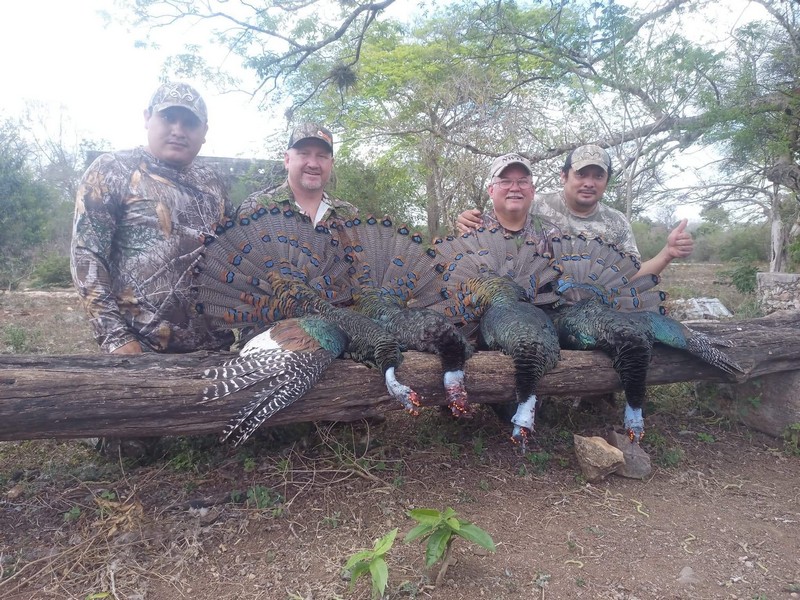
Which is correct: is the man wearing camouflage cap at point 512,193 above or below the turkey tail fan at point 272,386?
above

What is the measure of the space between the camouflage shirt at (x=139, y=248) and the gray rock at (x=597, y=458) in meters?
2.80

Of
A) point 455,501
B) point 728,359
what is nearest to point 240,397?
point 455,501

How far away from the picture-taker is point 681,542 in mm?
2830

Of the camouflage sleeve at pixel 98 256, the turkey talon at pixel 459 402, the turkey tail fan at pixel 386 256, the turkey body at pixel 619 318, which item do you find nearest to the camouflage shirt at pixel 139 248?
the camouflage sleeve at pixel 98 256

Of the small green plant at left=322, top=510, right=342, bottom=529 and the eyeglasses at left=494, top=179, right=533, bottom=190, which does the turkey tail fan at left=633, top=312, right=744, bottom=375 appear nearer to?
the eyeglasses at left=494, top=179, right=533, bottom=190

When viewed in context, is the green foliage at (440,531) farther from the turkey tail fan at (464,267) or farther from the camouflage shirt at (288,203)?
the camouflage shirt at (288,203)

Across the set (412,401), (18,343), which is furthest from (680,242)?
(18,343)

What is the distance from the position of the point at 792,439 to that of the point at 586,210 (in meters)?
2.46

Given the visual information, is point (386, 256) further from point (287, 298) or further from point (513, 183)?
point (513, 183)

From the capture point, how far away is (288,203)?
3721 millimetres

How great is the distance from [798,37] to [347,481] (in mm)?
10565

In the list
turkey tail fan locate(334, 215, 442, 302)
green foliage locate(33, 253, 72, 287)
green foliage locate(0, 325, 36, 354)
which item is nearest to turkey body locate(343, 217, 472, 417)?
turkey tail fan locate(334, 215, 442, 302)

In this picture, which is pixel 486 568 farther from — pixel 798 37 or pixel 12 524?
pixel 798 37

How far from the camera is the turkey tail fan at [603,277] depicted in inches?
158
